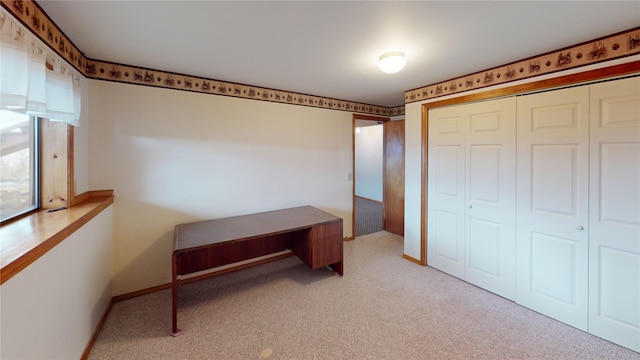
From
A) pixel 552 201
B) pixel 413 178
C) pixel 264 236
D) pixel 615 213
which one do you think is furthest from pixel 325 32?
pixel 615 213

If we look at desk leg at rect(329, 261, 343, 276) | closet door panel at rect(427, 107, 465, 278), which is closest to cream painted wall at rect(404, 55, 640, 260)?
closet door panel at rect(427, 107, 465, 278)

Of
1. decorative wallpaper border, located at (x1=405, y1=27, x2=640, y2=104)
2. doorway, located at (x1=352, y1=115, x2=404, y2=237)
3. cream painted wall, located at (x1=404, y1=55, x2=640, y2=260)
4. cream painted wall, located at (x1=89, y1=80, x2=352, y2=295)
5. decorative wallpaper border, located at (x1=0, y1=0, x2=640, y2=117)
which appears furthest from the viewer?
doorway, located at (x1=352, y1=115, x2=404, y2=237)

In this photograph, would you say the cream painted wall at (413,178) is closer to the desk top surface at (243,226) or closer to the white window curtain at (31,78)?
the desk top surface at (243,226)

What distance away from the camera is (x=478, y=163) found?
8.54 ft

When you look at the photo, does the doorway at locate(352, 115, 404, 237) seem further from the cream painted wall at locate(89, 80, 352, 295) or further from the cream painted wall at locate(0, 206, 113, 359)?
the cream painted wall at locate(0, 206, 113, 359)

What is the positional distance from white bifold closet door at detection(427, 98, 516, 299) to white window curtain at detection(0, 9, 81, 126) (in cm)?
342

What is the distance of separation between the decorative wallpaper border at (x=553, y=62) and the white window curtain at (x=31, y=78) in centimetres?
343

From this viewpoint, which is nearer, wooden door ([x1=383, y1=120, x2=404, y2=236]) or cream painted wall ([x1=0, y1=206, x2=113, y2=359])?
cream painted wall ([x1=0, y1=206, x2=113, y2=359])

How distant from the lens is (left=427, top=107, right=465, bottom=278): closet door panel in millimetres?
2775

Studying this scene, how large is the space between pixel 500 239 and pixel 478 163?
2.70 ft

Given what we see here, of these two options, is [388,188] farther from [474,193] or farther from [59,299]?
[59,299]

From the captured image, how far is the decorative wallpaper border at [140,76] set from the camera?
1389 millimetres

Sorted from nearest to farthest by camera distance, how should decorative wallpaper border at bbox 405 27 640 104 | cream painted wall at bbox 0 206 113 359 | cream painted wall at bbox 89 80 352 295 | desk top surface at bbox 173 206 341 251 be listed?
1. cream painted wall at bbox 0 206 113 359
2. decorative wallpaper border at bbox 405 27 640 104
3. desk top surface at bbox 173 206 341 251
4. cream painted wall at bbox 89 80 352 295

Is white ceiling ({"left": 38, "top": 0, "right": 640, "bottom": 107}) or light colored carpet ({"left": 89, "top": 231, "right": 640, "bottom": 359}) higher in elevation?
white ceiling ({"left": 38, "top": 0, "right": 640, "bottom": 107})
